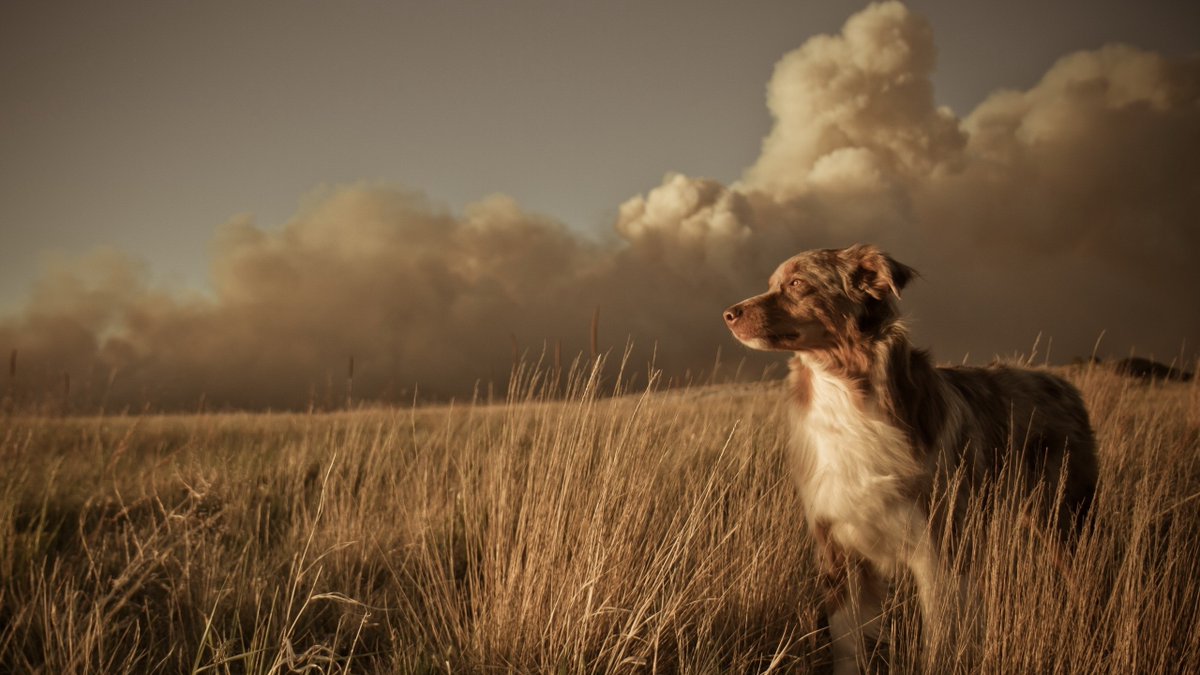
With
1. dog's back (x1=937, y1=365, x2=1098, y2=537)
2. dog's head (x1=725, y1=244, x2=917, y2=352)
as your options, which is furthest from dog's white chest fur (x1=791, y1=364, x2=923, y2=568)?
dog's back (x1=937, y1=365, x2=1098, y2=537)

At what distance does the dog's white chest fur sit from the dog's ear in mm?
443

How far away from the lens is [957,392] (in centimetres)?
313

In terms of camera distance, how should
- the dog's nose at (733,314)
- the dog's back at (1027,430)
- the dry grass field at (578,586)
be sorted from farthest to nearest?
the dog's back at (1027,430)
the dog's nose at (733,314)
the dry grass field at (578,586)

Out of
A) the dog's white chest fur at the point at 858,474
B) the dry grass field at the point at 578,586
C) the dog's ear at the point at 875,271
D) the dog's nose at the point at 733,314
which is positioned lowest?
the dry grass field at the point at 578,586

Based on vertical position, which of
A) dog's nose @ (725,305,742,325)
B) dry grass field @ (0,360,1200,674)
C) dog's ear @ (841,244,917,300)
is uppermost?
dog's ear @ (841,244,917,300)

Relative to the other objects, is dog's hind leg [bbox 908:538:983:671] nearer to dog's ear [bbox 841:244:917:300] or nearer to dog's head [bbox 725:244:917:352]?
dog's head [bbox 725:244:917:352]

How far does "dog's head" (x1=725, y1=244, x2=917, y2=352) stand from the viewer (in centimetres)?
282

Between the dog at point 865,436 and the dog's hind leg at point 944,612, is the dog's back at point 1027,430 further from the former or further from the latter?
the dog's hind leg at point 944,612

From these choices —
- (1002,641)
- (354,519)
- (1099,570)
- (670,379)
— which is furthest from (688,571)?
(354,519)

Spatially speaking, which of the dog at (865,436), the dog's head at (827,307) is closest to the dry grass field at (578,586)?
the dog at (865,436)

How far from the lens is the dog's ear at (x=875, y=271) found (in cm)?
280

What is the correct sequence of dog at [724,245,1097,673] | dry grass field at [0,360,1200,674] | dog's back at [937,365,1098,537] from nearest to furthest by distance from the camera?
dry grass field at [0,360,1200,674], dog at [724,245,1097,673], dog's back at [937,365,1098,537]

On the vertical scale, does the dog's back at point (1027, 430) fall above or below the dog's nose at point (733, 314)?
below

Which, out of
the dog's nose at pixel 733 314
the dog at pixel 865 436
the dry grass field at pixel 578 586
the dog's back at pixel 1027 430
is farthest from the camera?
the dog's back at pixel 1027 430
